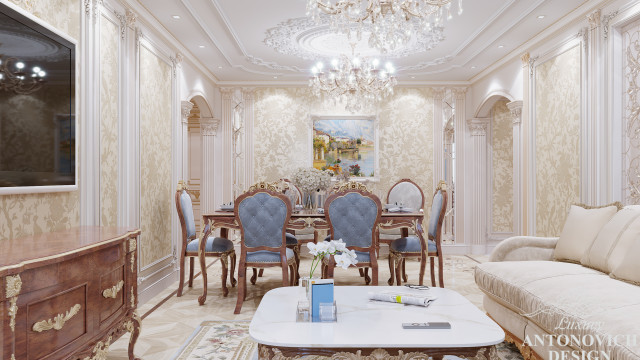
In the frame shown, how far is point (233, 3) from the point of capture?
4.00 meters

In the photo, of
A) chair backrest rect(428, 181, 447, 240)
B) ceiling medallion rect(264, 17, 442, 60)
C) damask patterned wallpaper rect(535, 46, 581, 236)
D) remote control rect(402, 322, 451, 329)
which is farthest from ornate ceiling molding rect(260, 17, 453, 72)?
remote control rect(402, 322, 451, 329)

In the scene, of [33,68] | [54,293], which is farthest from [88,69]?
[54,293]

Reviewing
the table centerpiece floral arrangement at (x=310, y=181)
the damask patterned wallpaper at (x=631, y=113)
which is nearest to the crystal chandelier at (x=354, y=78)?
the table centerpiece floral arrangement at (x=310, y=181)

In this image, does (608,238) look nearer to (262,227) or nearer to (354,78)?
(262,227)

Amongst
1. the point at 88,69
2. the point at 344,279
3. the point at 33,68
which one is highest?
the point at 88,69

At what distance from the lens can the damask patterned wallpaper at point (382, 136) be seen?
695 centimetres

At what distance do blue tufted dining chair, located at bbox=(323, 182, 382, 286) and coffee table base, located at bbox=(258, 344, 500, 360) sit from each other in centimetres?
195

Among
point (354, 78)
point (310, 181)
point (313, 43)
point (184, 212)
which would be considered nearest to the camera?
point (184, 212)

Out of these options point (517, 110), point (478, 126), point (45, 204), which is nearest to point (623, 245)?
point (517, 110)

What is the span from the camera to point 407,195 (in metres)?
6.15

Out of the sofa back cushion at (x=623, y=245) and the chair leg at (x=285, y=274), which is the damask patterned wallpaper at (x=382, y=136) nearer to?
the chair leg at (x=285, y=274)

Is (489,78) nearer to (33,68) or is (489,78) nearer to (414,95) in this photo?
(414,95)

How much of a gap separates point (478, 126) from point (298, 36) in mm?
3552

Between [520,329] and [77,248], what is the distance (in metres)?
2.47
